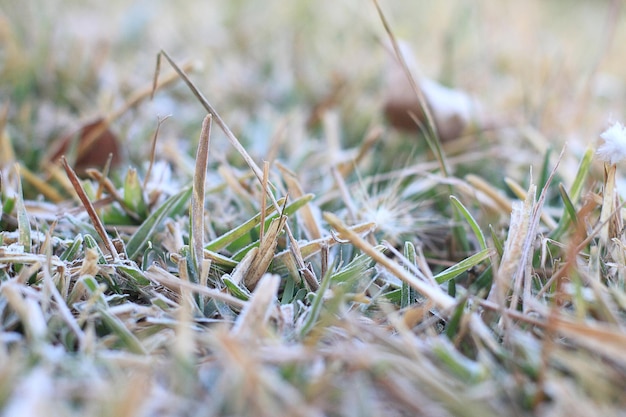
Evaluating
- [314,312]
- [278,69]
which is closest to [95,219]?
[314,312]

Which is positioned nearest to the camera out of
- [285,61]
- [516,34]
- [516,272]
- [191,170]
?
[516,272]

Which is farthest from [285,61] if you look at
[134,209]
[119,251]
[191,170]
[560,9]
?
[560,9]

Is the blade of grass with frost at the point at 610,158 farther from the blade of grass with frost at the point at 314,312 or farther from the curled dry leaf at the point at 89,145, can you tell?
the curled dry leaf at the point at 89,145

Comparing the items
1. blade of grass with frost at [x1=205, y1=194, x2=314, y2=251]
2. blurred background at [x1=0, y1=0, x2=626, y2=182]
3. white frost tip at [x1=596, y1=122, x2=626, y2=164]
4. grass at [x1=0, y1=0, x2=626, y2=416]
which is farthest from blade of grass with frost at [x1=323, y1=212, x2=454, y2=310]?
blurred background at [x1=0, y1=0, x2=626, y2=182]

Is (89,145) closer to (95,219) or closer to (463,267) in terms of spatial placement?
(95,219)

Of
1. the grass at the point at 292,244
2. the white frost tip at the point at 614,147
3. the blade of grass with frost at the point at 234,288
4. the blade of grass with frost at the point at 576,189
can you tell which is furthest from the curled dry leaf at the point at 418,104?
the blade of grass with frost at the point at 234,288

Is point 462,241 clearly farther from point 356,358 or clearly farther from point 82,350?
point 82,350
